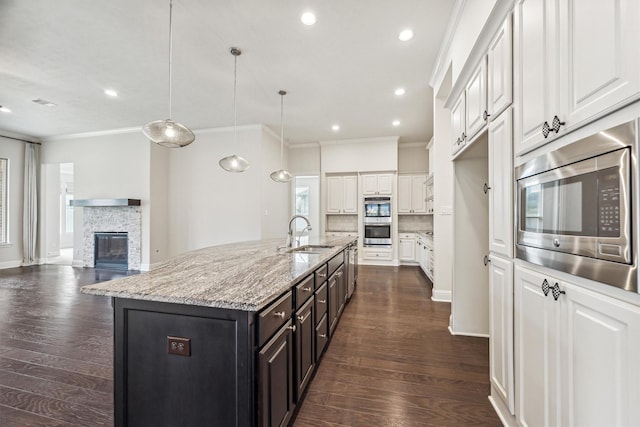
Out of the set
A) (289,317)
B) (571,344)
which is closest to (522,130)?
(571,344)

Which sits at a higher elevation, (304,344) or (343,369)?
(304,344)

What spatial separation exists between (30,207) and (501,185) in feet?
32.5

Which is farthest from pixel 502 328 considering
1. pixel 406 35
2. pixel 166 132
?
pixel 406 35

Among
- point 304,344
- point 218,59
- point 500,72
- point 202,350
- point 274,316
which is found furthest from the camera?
point 218,59

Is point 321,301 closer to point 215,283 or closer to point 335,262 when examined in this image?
point 335,262

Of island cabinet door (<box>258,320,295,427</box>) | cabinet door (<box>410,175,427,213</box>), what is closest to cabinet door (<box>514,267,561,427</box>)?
island cabinet door (<box>258,320,295,427</box>)

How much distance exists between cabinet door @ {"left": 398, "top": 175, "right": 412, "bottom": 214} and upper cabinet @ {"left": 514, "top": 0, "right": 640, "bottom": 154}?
224 inches

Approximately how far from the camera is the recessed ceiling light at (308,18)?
107 inches

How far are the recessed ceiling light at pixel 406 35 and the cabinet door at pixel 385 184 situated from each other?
392 centimetres

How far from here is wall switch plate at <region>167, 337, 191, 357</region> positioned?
3.96 feet

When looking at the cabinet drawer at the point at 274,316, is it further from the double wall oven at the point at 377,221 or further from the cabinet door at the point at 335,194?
the cabinet door at the point at 335,194

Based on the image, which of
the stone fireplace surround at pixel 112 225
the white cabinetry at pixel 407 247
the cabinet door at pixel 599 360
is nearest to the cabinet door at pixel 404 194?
the white cabinetry at pixel 407 247

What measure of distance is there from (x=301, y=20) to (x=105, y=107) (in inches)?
179

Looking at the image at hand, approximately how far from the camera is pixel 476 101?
1.98 metres
